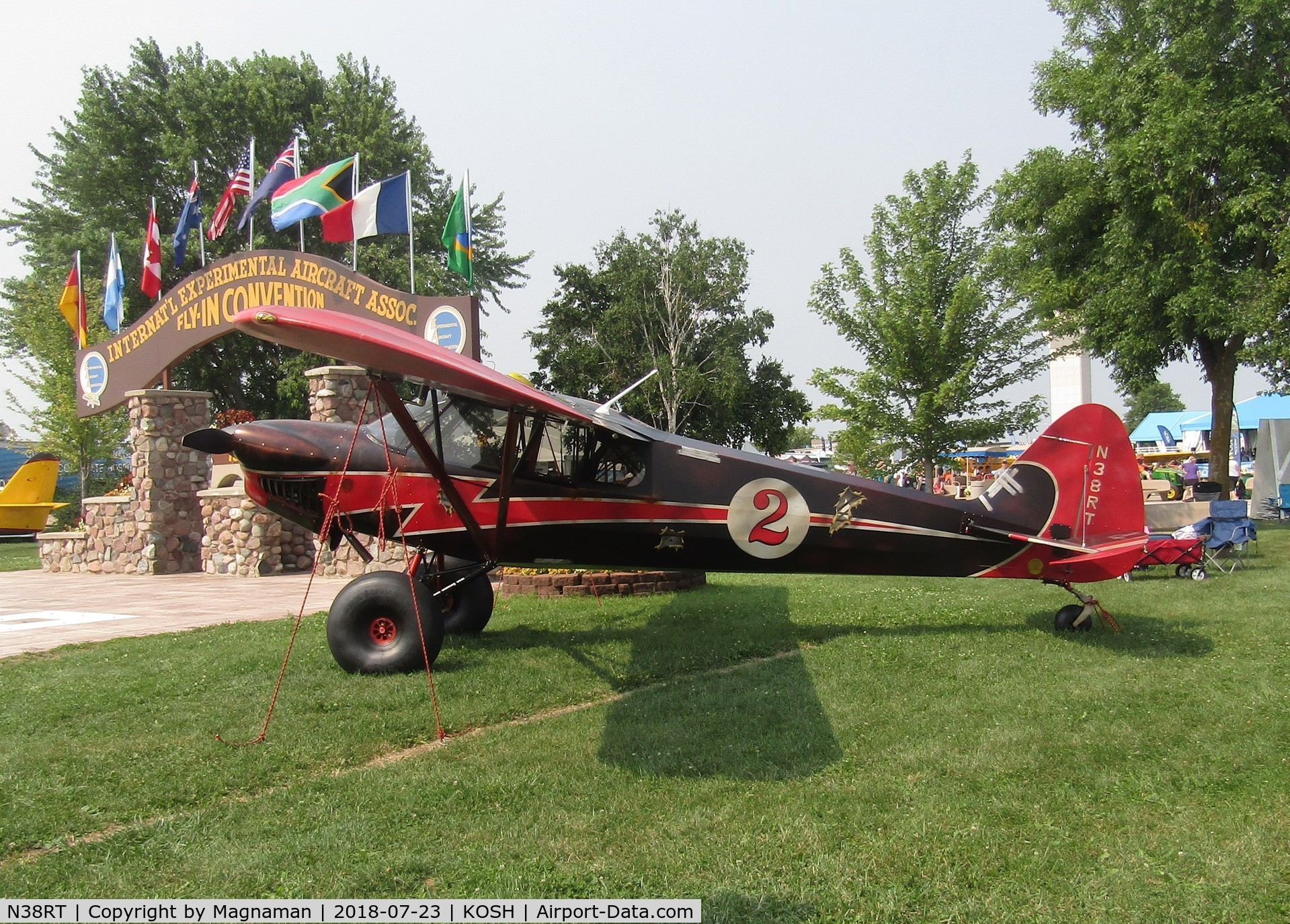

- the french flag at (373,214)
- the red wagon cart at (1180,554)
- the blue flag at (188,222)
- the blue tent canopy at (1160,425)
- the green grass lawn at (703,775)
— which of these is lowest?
the green grass lawn at (703,775)

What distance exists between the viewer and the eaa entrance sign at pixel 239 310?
14359mm

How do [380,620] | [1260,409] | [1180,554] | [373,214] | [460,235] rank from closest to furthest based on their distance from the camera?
[380,620] → [1180,554] → [460,235] → [373,214] → [1260,409]

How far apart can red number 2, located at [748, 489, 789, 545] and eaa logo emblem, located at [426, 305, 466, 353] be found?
7519 mm

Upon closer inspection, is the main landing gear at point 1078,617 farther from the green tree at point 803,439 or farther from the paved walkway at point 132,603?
the green tree at point 803,439

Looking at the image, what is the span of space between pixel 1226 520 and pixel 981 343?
5651mm

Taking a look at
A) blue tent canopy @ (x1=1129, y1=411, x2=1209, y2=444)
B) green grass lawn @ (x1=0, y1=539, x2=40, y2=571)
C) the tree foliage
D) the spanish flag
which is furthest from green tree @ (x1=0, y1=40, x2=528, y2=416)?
blue tent canopy @ (x1=1129, y1=411, x2=1209, y2=444)

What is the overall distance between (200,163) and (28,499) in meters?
16.4

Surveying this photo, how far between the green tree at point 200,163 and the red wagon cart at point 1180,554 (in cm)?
3095

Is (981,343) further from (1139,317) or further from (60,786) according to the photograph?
(60,786)

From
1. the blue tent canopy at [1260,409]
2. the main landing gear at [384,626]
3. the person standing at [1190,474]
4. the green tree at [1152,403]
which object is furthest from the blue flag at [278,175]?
the green tree at [1152,403]

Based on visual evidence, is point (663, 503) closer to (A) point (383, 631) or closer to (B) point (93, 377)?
(A) point (383, 631)

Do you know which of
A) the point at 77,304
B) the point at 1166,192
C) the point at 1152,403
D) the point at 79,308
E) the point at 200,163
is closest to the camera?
the point at 1166,192

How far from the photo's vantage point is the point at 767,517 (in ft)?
26.2

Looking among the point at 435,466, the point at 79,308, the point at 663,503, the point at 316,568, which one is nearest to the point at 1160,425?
the point at 663,503
